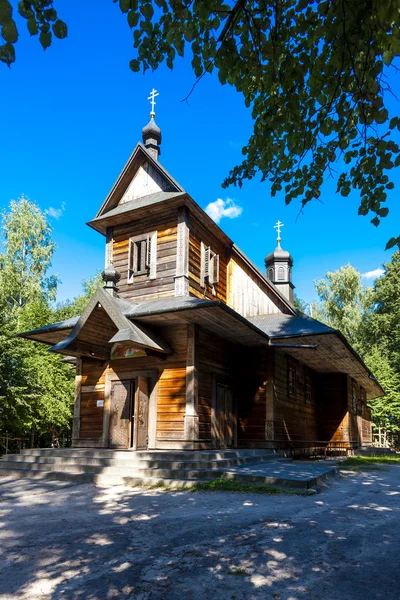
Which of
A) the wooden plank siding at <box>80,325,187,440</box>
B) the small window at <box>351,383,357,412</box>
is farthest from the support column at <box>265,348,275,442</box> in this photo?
the small window at <box>351,383,357,412</box>

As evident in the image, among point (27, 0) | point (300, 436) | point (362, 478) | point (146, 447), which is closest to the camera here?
point (27, 0)

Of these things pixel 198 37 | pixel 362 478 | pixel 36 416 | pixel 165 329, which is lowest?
pixel 362 478

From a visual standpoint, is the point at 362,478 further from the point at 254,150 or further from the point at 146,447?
the point at 254,150

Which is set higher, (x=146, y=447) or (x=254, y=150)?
(x=254, y=150)

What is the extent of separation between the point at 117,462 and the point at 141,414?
83.4 inches

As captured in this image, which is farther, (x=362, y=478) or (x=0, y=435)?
(x=0, y=435)

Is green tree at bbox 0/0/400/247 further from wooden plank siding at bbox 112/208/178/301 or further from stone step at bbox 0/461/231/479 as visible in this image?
wooden plank siding at bbox 112/208/178/301

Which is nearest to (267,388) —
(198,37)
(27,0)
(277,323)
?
(277,323)

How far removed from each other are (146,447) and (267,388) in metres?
4.34

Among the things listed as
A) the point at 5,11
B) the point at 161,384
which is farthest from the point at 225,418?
the point at 5,11

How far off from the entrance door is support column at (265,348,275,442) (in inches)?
39.6

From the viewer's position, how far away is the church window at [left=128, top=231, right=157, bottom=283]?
46.1 ft

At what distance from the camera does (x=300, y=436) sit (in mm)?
17688

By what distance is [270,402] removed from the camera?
48.0 feet
